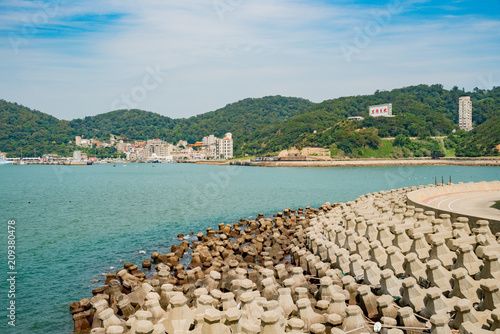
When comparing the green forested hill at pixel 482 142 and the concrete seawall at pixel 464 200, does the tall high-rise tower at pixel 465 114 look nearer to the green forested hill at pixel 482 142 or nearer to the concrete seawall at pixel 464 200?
the green forested hill at pixel 482 142

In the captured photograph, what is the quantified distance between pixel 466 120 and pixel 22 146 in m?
200

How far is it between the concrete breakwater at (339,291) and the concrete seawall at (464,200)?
556 mm

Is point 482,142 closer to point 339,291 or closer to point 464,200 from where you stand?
point 464,200

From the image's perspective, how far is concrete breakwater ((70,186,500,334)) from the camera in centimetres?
723

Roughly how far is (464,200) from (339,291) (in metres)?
14.3

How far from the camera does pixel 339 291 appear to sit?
30.8ft

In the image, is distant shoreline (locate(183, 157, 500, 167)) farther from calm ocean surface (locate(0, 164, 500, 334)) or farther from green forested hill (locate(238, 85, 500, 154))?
calm ocean surface (locate(0, 164, 500, 334))

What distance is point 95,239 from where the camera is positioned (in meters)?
24.6

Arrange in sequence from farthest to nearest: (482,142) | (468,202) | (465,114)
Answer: (465,114)
(482,142)
(468,202)

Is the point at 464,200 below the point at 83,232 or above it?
above

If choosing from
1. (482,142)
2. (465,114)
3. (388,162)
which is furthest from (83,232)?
(465,114)

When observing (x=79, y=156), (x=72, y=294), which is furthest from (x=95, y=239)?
(x=79, y=156)

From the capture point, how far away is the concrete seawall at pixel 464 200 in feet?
49.7

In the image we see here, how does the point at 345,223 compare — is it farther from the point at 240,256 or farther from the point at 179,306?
the point at 179,306
